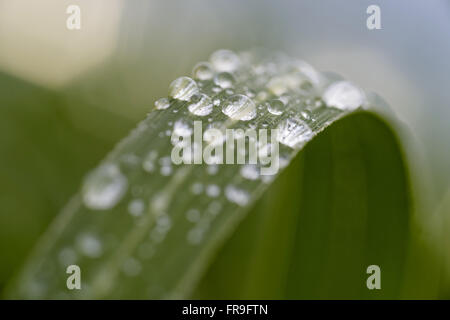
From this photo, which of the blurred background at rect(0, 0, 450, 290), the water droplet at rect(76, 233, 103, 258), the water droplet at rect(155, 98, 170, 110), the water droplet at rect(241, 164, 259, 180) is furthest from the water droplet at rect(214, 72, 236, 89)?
the blurred background at rect(0, 0, 450, 290)

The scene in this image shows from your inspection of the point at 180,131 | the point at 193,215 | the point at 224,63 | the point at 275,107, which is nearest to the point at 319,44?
the point at 224,63

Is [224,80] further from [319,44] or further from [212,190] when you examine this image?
[319,44]

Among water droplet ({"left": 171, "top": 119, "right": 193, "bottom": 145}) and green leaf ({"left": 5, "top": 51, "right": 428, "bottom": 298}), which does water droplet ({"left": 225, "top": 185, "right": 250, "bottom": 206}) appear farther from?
water droplet ({"left": 171, "top": 119, "right": 193, "bottom": 145})

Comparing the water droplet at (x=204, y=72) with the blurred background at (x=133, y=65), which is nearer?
the water droplet at (x=204, y=72)

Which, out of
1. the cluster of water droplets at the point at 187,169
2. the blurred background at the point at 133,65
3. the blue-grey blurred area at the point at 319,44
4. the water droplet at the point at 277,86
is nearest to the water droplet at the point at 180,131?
the cluster of water droplets at the point at 187,169

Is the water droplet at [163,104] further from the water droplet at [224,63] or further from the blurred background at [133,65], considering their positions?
the blurred background at [133,65]
